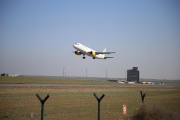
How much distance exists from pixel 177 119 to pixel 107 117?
17.4ft

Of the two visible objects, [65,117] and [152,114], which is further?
[65,117]

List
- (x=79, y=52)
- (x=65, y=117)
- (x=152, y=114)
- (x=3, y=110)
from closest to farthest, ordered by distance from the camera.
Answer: (x=152, y=114) < (x=65, y=117) < (x=3, y=110) < (x=79, y=52)

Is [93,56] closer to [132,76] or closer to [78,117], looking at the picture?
[78,117]

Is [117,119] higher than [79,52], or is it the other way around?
[79,52]

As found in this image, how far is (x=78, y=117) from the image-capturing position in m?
15.2

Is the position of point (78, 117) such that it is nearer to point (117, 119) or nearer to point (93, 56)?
point (117, 119)

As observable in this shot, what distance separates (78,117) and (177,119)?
751 centimetres

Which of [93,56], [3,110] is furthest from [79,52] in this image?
[3,110]

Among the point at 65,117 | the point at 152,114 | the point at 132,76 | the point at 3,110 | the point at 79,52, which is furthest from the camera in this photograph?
the point at 132,76

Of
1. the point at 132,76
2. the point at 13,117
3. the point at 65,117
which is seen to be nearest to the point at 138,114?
the point at 65,117

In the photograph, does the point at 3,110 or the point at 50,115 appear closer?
the point at 50,115

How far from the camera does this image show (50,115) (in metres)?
15.8

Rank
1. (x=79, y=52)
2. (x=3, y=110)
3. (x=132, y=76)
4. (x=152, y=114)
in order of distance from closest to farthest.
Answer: (x=152, y=114) < (x=3, y=110) < (x=79, y=52) < (x=132, y=76)

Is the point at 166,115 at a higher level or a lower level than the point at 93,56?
lower
